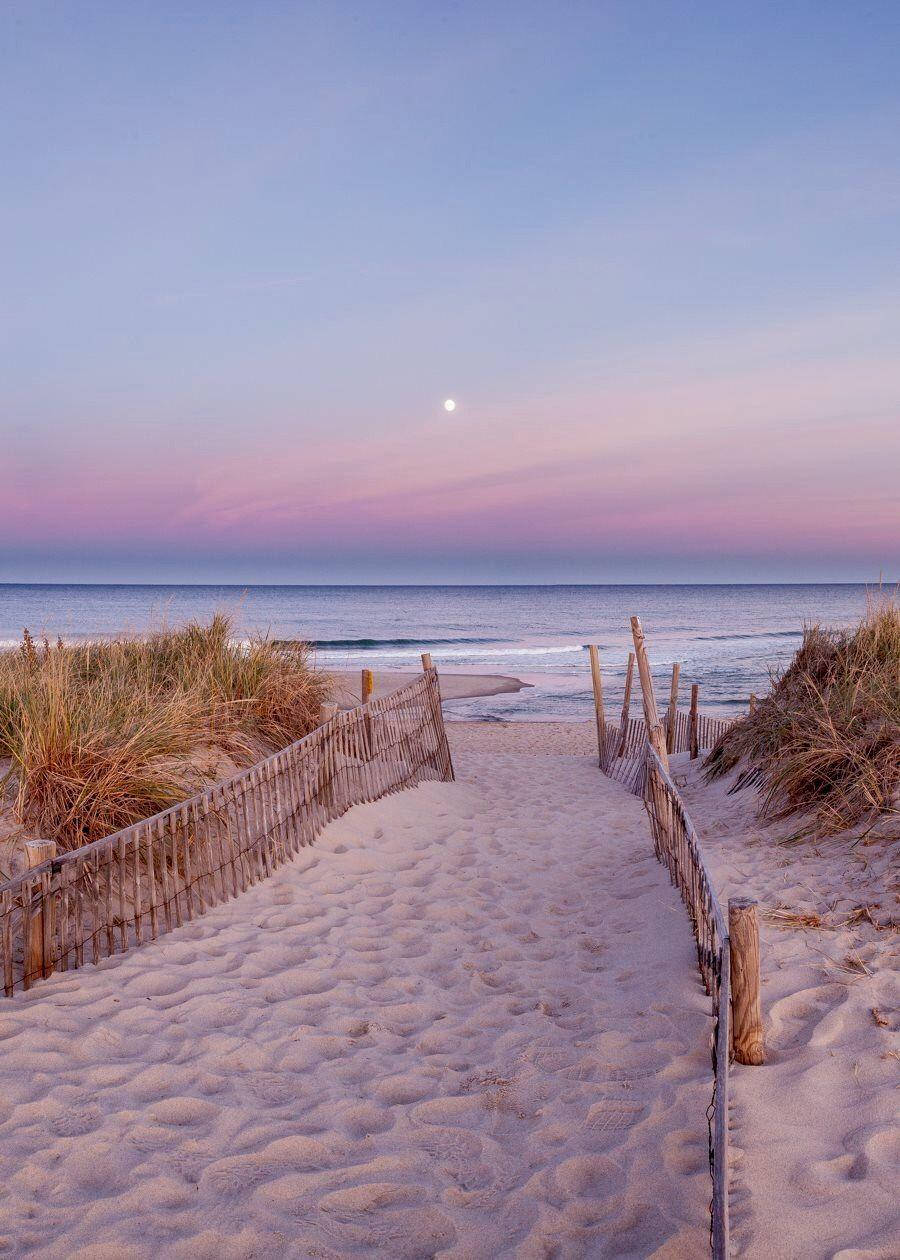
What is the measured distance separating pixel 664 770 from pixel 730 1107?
10.2 feet

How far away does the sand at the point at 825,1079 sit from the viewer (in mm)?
2244

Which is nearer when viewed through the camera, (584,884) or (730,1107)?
(730,1107)

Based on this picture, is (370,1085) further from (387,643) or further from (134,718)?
(387,643)

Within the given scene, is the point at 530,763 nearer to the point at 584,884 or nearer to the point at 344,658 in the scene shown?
the point at 584,884

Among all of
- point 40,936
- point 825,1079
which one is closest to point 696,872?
point 825,1079

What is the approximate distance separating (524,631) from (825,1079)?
1787 inches

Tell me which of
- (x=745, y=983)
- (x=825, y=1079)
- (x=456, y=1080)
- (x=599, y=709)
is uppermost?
(x=745, y=983)

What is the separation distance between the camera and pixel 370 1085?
315 cm

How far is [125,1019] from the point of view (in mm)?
3559

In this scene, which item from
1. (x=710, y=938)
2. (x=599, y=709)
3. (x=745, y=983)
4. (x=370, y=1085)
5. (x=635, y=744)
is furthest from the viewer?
(x=599, y=709)

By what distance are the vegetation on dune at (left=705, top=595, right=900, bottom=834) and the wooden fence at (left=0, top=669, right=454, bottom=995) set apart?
11.2 feet

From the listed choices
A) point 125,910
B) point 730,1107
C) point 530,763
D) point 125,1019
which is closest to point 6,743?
point 125,910

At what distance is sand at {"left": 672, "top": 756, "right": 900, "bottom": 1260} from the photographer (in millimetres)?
2244

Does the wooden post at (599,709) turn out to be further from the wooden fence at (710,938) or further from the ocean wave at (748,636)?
the ocean wave at (748,636)
